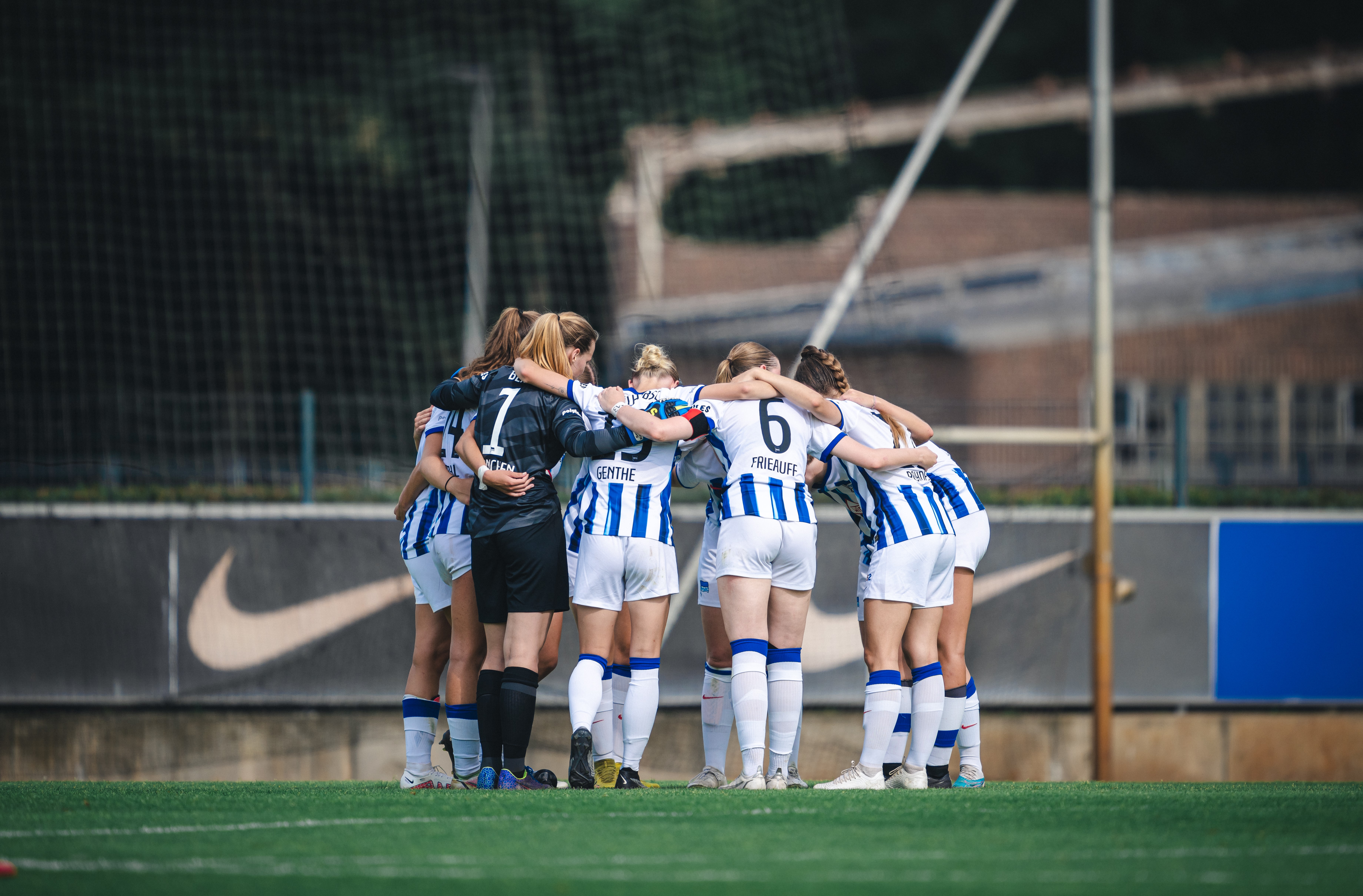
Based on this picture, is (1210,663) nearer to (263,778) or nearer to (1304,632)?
(1304,632)

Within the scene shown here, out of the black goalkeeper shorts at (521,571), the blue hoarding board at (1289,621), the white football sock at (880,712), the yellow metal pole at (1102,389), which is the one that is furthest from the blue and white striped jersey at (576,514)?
the blue hoarding board at (1289,621)

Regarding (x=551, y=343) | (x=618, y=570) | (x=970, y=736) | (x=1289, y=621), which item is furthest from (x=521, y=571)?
(x=1289, y=621)

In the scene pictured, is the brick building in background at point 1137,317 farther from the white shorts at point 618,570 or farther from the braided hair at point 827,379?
the white shorts at point 618,570

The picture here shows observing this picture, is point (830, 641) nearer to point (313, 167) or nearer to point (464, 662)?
point (464, 662)

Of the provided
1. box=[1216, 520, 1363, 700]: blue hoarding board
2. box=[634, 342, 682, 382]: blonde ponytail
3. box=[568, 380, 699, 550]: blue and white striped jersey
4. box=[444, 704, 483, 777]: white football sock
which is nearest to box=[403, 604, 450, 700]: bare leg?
box=[444, 704, 483, 777]: white football sock

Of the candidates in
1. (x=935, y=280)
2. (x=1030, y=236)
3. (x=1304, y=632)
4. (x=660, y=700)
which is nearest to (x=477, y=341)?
(x=660, y=700)

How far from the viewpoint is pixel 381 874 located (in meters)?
3.91

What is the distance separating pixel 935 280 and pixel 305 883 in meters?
19.9

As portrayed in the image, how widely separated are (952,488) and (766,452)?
1131mm

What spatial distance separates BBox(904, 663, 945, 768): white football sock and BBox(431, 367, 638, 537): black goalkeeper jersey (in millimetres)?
1657

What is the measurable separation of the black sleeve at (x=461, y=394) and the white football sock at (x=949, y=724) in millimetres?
2526

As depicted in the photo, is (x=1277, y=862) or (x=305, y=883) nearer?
(x=305, y=883)

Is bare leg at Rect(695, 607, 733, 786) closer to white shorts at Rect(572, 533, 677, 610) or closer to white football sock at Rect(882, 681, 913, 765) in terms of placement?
white shorts at Rect(572, 533, 677, 610)

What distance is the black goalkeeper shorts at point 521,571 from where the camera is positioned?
559cm
